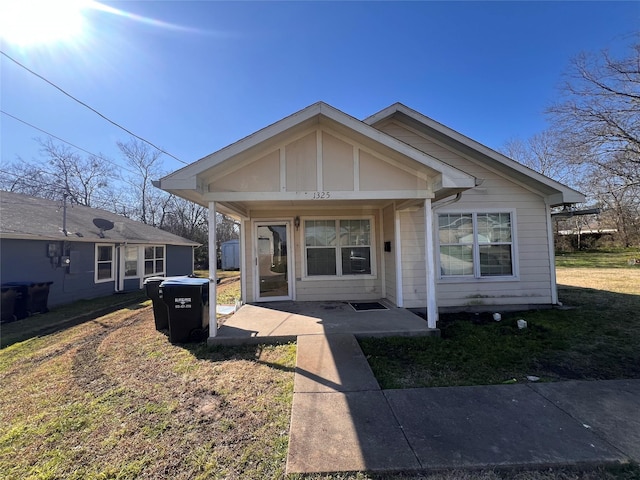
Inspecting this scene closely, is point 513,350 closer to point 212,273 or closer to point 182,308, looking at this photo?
point 212,273

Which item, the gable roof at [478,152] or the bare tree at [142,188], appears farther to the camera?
the bare tree at [142,188]

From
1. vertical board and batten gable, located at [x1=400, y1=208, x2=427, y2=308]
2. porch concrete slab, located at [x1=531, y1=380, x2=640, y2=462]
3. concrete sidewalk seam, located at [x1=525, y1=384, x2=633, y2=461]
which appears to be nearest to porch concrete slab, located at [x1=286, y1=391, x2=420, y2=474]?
concrete sidewalk seam, located at [x1=525, y1=384, x2=633, y2=461]

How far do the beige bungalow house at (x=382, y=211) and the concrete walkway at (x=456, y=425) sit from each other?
212 centimetres

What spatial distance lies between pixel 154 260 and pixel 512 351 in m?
16.1

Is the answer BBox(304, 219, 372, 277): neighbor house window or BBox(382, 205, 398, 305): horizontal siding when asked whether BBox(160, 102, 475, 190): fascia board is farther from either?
BBox(304, 219, 372, 277): neighbor house window

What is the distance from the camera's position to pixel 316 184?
493 centimetres

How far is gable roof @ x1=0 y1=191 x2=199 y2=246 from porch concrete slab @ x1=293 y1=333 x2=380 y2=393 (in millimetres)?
9493

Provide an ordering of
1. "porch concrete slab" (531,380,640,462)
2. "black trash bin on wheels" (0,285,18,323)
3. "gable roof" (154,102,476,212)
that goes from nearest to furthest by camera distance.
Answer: "porch concrete slab" (531,380,640,462) < "gable roof" (154,102,476,212) < "black trash bin on wheels" (0,285,18,323)

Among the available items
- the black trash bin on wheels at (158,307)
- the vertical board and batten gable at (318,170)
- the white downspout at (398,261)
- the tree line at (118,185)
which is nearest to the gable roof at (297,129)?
the vertical board and batten gable at (318,170)

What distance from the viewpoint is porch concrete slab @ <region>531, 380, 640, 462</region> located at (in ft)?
8.25

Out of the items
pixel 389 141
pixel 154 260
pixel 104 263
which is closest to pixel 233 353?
pixel 389 141

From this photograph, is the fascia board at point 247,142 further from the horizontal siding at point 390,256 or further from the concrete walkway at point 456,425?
the concrete walkway at point 456,425

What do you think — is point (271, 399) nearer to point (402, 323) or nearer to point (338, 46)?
point (402, 323)

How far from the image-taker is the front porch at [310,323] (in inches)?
196
